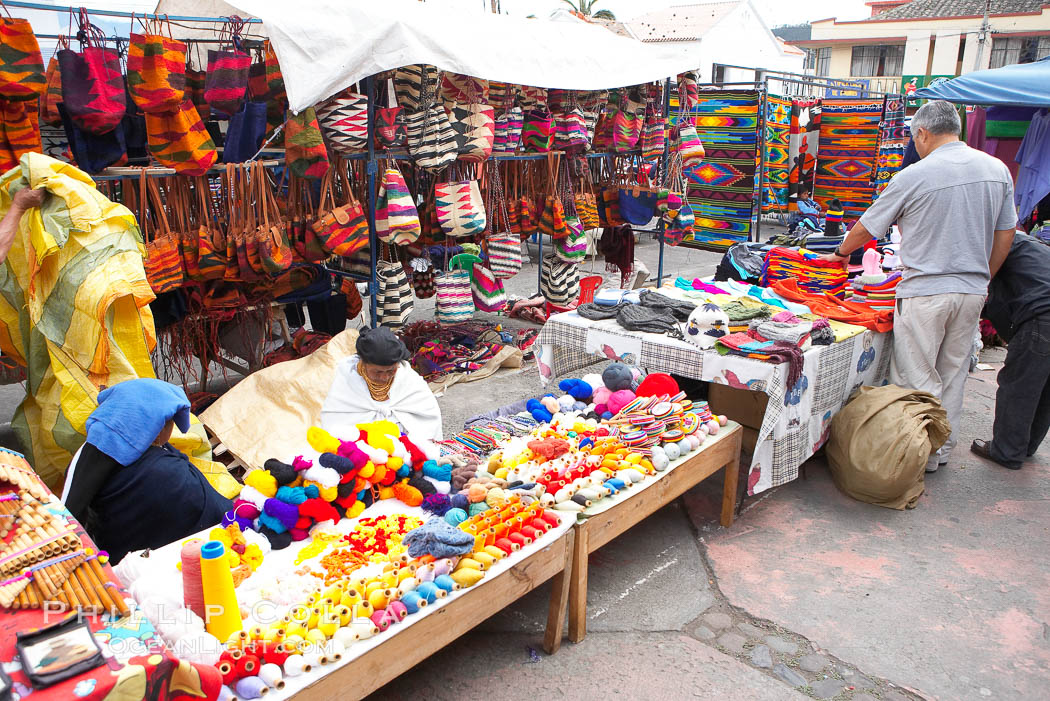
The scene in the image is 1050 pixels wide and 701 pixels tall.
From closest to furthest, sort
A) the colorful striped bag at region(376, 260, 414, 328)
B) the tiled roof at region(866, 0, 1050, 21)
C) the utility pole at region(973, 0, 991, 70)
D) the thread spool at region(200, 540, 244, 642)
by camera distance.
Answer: the thread spool at region(200, 540, 244, 642) → the colorful striped bag at region(376, 260, 414, 328) → the utility pole at region(973, 0, 991, 70) → the tiled roof at region(866, 0, 1050, 21)

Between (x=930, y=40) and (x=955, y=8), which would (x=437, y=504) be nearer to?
(x=930, y=40)

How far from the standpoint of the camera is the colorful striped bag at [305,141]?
13.3ft

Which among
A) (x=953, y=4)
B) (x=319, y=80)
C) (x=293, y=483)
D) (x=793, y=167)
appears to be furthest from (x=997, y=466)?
(x=953, y=4)

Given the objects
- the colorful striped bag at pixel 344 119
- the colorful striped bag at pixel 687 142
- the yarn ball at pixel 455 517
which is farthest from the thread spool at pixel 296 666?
the colorful striped bag at pixel 687 142

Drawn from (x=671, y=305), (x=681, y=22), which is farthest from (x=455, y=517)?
(x=681, y=22)

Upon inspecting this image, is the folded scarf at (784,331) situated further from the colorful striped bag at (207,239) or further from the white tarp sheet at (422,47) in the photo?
the colorful striped bag at (207,239)

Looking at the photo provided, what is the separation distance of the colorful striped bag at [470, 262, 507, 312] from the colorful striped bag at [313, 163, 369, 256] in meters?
1.22

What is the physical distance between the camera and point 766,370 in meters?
3.35

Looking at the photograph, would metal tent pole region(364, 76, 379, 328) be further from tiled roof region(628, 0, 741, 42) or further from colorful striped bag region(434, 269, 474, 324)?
tiled roof region(628, 0, 741, 42)

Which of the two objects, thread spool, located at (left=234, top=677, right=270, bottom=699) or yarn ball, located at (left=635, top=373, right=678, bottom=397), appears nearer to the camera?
thread spool, located at (left=234, top=677, right=270, bottom=699)

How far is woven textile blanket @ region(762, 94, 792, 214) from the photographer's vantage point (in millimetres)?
9320

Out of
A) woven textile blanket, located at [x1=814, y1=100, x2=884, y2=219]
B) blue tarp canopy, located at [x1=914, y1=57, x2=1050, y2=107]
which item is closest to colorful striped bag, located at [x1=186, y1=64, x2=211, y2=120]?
blue tarp canopy, located at [x1=914, y1=57, x2=1050, y2=107]

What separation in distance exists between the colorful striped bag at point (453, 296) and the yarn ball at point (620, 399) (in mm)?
2096

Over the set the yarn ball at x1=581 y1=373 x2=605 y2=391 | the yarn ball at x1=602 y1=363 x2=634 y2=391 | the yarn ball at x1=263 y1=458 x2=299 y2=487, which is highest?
the yarn ball at x1=263 y1=458 x2=299 y2=487
